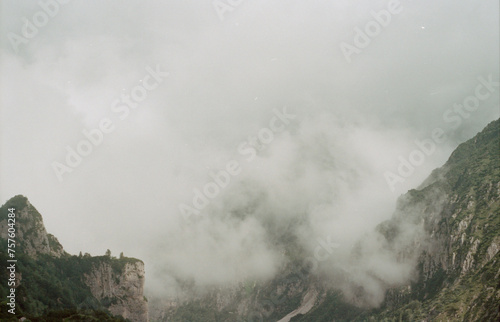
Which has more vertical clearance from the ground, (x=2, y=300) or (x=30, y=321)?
(x=2, y=300)

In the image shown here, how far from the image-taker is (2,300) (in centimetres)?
19912

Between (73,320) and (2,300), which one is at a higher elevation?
(2,300)

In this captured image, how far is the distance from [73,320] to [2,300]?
105 feet

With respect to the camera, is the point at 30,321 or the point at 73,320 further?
the point at 73,320

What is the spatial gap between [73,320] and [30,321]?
80.3 ft

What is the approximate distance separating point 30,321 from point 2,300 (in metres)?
32.5

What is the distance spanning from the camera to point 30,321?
176125mm

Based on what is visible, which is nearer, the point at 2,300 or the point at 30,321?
the point at 30,321
